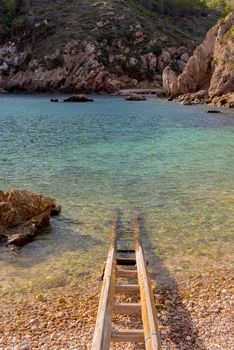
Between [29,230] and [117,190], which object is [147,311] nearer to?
[29,230]

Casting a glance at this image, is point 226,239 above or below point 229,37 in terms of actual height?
below

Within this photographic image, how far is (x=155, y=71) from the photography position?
434 feet

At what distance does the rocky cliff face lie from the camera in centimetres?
8094

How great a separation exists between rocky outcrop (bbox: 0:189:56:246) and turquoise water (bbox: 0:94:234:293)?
1.79ft

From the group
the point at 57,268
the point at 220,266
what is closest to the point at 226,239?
the point at 220,266

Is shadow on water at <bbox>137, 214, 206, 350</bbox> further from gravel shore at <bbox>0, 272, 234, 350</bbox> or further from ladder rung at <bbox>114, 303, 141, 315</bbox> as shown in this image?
ladder rung at <bbox>114, 303, 141, 315</bbox>

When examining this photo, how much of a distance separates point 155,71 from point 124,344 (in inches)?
5131

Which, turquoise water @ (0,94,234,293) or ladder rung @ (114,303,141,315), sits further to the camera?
turquoise water @ (0,94,234,293)

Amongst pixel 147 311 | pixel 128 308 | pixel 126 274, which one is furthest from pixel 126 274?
pixel 147 311

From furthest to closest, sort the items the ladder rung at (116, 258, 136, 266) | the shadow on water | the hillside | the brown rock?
the hillside
the brown rock
the ladder rung at (116, 258, 136, 266)
the shadow on water

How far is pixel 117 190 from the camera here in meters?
20.4

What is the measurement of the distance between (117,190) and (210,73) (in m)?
79.5

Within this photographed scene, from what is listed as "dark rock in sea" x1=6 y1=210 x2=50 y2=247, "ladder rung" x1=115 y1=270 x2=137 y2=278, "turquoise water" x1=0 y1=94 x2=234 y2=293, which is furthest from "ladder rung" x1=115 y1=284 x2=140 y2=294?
"dark rock in sea" x1=6 y1=210 x2=50 y2=247

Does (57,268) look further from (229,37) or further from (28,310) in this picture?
(229,37)
